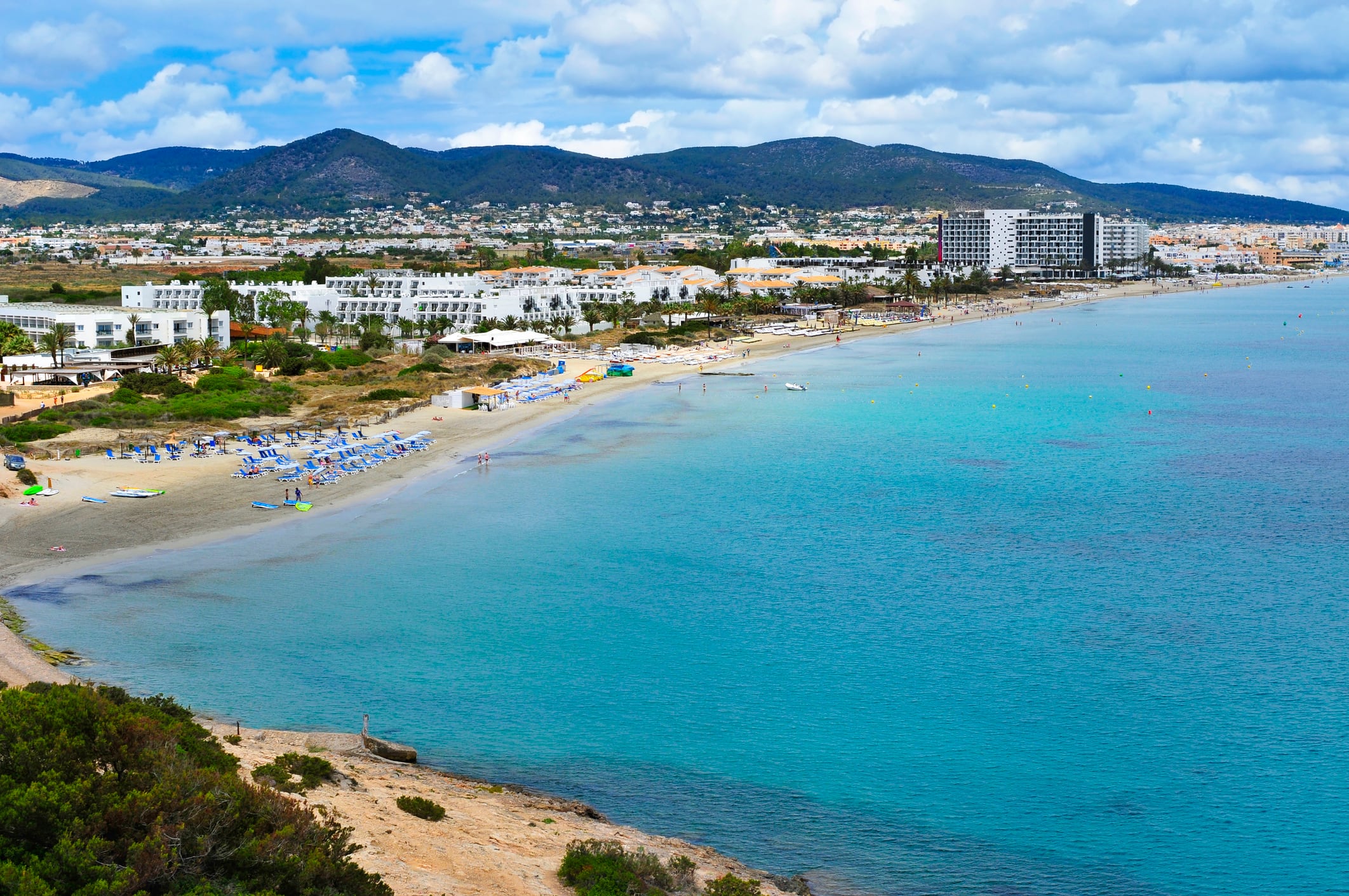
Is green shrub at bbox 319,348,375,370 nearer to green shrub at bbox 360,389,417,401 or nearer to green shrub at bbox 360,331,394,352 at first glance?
green shrub at bbox 360,331,394,352

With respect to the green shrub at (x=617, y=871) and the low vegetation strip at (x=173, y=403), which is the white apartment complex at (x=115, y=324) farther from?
the green shrub at (x=617, y=871)

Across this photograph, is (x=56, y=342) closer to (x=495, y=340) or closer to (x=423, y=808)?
(x=495, y=340)

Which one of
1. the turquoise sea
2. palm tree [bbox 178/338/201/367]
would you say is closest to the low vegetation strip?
palm tree [bbox 178/338/201/367]

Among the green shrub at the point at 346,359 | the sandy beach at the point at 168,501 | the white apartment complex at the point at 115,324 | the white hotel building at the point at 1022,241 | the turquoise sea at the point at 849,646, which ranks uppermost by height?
the white hotel building at the point at 1022,241

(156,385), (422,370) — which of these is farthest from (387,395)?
(422,370)

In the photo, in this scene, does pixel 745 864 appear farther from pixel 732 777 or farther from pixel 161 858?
pixel 161 858

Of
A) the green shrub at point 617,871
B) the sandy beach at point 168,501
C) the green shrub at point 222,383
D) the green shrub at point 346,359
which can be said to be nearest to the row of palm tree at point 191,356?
the green shrub at point 222,383
